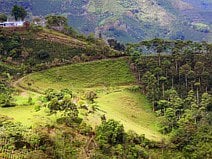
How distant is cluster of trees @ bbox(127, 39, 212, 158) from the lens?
44094mm

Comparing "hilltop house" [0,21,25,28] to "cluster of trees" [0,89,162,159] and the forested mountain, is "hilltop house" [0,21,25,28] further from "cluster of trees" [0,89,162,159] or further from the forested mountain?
"cluster of trees" [0,89,162,159]

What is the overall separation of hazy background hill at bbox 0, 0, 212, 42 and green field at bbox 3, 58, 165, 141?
95.9 meters

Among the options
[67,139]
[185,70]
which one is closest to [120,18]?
[185,70]

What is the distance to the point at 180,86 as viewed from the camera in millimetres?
60406

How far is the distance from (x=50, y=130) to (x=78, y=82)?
982 inches

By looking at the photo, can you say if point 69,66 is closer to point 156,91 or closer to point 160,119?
point 156,91

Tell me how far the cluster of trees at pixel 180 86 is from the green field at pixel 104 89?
1.64 m

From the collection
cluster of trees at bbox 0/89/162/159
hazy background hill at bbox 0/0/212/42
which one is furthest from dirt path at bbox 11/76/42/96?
hazy background hill at bbox 0/0/212/42

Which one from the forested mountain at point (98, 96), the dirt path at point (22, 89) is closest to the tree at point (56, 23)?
the forested mountain at point (98, 96)

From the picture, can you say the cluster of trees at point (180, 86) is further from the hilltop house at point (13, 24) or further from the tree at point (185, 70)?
the hilltop house at point (13, 24)

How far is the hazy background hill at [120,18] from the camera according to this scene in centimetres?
Result: 16588

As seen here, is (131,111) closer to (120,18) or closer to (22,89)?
(22,89)

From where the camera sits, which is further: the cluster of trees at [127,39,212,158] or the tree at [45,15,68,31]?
the tree at [45,15,68,31]

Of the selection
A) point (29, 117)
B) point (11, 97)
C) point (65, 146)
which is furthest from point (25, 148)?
point (11, 97)
